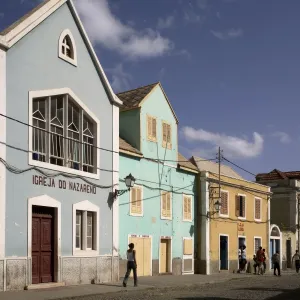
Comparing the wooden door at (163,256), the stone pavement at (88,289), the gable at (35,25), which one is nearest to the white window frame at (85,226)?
the stone pavement at (88,289)

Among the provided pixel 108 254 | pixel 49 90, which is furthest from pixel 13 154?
pixel 108 254

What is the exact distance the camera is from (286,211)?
4519 centimetres

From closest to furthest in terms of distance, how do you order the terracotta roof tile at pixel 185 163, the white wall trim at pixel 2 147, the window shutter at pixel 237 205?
1. the white wall trim at pixel 2 147
2. the terracotta roof tile at pixel 185 163
3. the window shutter at pixel 237 205

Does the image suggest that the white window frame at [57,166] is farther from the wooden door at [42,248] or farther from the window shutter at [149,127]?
the window shutter at [149,127]

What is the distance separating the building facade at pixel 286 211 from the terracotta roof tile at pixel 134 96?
62.4 ft

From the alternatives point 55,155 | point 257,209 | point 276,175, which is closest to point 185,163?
point 257,209

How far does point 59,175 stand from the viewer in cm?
2020

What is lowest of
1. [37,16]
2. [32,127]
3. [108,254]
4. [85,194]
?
[108,254]

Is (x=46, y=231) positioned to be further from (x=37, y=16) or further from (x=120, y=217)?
(x=37, y=16)

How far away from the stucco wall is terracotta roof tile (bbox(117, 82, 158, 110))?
4028mm

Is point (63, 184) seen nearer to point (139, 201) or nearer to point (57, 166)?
point (57, 166)

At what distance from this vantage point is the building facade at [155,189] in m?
25.9

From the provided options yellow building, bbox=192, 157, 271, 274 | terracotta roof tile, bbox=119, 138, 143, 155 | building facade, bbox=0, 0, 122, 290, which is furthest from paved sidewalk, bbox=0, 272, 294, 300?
yellow building, bbox=192, 157, 271, 274

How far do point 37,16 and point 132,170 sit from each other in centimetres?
889
